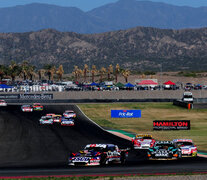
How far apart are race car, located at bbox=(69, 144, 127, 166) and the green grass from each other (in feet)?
42.5

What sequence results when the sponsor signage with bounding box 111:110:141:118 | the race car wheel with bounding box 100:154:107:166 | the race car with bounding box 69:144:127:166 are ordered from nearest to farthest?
the race car with bounding box 69:144:127:166
the race car wheel with bounding box 100:154:107:166
the sponsor signage with bounding box 111:110:141:118

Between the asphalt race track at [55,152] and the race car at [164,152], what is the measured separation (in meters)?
0.49

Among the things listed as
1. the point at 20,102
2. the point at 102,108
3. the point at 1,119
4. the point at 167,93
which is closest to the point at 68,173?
the point at 1,119

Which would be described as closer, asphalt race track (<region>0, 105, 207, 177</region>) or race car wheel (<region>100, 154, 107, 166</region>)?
asphalt race track (<region>0, 105, 207, 177</region>)

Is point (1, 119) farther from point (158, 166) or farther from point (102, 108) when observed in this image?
point (158, 166)

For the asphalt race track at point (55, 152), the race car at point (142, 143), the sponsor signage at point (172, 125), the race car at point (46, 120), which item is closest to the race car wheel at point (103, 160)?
the asphalt race track at point (55, 152)

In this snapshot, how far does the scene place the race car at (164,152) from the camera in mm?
29438

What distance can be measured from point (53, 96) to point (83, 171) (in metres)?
85.9

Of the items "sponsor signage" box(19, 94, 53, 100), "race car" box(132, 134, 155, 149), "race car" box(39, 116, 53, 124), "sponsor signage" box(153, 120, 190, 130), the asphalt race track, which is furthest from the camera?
"sponsor signage" box(19, 94, 53, 100)

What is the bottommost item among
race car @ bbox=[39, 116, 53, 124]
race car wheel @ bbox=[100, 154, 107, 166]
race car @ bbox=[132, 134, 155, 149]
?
race car @ bbox=[39, 116, 53, 124]

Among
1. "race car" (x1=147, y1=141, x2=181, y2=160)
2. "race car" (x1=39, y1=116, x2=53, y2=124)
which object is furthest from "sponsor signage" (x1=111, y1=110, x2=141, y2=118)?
"race car" (x1=147, y1=141, x2=181, y2=160)

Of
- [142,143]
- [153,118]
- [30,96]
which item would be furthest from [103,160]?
[30,96]

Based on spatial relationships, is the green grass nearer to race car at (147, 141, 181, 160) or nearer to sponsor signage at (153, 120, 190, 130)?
sponsor signage at (153, 120, 190, 130)

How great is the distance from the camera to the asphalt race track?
25.7 metres
